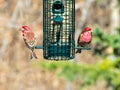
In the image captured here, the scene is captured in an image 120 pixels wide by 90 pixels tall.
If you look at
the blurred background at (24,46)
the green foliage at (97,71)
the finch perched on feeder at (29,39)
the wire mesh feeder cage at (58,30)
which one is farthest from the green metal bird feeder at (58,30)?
the blurred background at (24,46)

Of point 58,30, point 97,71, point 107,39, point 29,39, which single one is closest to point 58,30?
point 58,30

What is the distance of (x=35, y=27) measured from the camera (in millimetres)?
12883

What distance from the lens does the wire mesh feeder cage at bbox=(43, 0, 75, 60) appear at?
251 inches

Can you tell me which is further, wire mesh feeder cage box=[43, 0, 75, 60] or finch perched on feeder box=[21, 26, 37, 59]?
wire mesh feeder cage box=[43, 0, 75, 60]

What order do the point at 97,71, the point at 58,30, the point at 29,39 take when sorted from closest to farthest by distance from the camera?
the point at 29,39, the point at 58,30, the point at 97,71

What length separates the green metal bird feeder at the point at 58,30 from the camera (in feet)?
20.9

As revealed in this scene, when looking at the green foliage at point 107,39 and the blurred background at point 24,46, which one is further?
the blurred background at point 24,46

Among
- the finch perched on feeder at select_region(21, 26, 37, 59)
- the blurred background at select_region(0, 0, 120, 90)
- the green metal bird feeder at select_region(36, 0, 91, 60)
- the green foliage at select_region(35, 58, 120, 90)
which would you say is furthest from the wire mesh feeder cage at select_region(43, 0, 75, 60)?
the blurred background at select_region(0, 0, 120, 90)

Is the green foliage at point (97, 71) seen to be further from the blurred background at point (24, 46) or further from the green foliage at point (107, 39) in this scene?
the blurred background at point (24, 46)

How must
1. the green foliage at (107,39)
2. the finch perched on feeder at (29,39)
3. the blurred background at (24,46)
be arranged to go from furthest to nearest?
the blurred background at (24,46) < the green foliage at (107,39) < the finch perched on feeder at (29,39)

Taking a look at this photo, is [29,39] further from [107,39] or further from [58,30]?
[107,39]

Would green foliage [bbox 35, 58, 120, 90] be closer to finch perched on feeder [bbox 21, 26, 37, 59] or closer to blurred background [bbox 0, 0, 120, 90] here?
blurred background [bbox 0, 0, 120, 90]

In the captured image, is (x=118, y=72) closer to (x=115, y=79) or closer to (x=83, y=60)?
(x=115, y=79)

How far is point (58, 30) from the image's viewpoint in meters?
6.57
